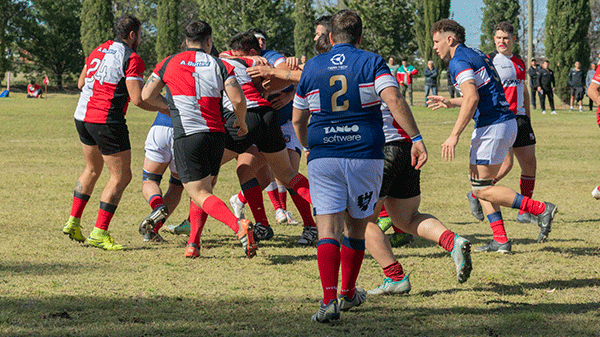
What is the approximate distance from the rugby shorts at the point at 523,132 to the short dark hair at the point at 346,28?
363 centimetres

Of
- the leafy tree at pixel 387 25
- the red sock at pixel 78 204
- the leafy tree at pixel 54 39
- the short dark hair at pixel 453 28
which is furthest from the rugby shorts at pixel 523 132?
the leafy tree at pixel 54 39

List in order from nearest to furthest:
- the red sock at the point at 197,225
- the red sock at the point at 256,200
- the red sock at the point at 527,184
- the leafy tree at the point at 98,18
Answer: the red sock at the point at 197,225 → the red sock at the point at 256,200 → the red sock at the point at 527,184 → the leafy tree at the point at 98,18

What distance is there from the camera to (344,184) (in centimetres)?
426

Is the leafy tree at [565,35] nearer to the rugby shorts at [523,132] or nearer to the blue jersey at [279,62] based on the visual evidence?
the rugby shorts at [523,132]

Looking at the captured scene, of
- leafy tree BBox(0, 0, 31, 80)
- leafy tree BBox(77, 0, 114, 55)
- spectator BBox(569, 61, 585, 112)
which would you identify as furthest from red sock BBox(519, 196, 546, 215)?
leafy tree BBox(0, 0, 31, 80)

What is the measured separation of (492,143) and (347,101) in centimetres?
249

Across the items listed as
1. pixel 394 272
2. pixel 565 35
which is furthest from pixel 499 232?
pixel 565 35

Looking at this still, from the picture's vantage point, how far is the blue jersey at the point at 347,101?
4219 mm

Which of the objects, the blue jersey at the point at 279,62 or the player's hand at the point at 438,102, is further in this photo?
the blue jersey at the point at 279,62

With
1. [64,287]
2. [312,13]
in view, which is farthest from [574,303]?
[312,13]

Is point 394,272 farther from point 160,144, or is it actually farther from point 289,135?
point 289,135

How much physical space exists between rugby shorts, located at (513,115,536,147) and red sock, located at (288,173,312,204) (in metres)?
2.53

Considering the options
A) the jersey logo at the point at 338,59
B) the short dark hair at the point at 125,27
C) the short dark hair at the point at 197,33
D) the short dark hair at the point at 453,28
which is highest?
the short dark hair at the point at 125,27

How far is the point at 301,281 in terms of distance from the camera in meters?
5.41
